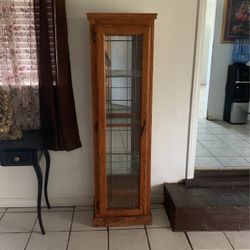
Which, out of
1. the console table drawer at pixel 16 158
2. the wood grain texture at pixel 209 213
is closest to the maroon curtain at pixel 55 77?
the console table drawer at pixel 16 158

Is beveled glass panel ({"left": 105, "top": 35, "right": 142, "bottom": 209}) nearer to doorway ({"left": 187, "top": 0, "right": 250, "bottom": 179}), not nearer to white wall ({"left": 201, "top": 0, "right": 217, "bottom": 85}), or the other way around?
doorway ({"left": 187, "top": 0, "right": 250, "bottom": 179})

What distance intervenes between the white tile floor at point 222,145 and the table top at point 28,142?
58.7 inches

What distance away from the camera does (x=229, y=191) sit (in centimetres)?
241

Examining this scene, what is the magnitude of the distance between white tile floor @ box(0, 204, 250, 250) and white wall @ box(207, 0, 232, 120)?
2661mm

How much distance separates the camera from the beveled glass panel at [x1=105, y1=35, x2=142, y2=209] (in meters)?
1.99

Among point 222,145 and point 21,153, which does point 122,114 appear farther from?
point 222,145

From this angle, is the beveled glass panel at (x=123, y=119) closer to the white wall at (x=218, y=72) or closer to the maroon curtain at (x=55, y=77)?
the maroon curtain at (x=55, y=77)

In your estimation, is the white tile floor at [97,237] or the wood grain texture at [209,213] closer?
the white tile floor at [97,237]

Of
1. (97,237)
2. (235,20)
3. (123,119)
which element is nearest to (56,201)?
(97,237)

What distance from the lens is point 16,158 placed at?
2.00 metres

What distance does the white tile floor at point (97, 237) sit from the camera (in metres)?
2.05

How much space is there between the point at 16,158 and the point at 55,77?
2.16ft

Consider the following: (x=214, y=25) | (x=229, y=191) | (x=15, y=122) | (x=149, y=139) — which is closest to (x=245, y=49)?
(x=214, y=25)

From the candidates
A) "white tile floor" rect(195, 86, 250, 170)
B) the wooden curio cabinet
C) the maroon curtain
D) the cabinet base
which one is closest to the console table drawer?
the maroon curtain
